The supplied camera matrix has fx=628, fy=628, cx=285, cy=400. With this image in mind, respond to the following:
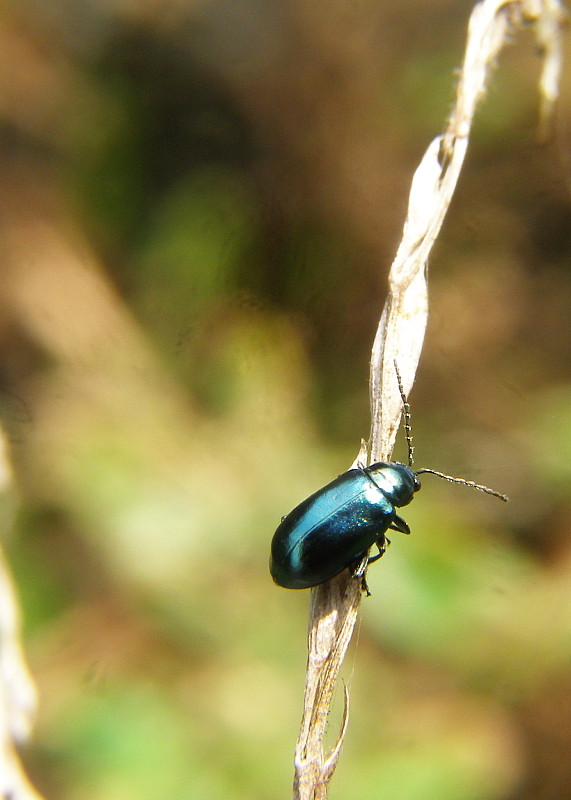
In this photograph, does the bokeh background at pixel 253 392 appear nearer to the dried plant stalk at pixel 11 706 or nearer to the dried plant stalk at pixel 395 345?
the dried plant stalk at pixel 395 345

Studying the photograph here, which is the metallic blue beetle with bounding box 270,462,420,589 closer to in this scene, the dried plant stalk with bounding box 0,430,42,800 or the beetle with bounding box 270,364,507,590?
the beetle with bounding box 270,364,507,590

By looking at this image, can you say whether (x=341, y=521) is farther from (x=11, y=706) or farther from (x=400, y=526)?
(x=11, y=706)

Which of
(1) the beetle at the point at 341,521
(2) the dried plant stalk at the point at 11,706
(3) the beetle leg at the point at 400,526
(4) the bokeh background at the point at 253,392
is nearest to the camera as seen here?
(2) the dried plant stalk at the point at 11,706

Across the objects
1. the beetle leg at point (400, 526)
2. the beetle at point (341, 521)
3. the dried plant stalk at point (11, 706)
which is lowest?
the beetle leg at point (400, 526)

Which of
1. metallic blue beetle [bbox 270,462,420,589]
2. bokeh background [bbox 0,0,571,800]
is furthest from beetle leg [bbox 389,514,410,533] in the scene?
bokeh background [bbox 0,0,571,800]

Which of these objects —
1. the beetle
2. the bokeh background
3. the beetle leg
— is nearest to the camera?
the beetle

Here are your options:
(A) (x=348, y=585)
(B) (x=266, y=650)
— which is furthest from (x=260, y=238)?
(B) (x=266, y=650)

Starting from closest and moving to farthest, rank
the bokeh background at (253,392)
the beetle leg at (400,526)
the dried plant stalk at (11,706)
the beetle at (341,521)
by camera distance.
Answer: the dried plant stalk at (11,706), the beetle at (341,521), the beetle leg at (400,526), the bokeh background at (253,392)

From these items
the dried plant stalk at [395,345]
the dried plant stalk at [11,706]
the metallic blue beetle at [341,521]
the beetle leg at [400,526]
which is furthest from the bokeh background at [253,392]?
the dried plant stalk at [11,706]
